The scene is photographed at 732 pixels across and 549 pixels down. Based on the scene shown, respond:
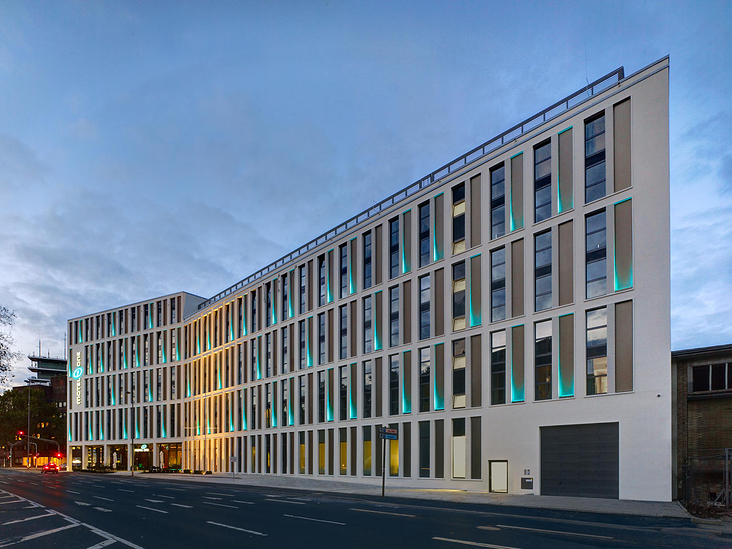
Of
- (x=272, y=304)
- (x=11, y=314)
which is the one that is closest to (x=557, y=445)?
(x=11, y=314)

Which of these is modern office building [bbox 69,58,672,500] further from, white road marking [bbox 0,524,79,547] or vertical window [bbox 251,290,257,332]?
white road marking [bbox 0,524,79,547]

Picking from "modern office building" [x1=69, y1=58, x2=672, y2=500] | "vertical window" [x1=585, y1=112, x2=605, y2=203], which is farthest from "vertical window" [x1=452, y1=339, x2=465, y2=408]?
"vertical window" [x1=585, y1=112, x2=605, y2=203]

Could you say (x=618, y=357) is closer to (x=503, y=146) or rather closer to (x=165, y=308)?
(x=503, y=146)

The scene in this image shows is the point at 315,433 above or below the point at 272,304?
below

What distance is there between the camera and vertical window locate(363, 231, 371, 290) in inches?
2039

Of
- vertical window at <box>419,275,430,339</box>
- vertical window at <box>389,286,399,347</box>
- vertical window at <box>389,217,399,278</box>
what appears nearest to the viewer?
vertical window at <box>419,275,430,339</box>

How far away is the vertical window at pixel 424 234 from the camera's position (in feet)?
148

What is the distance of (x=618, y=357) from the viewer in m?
31.0

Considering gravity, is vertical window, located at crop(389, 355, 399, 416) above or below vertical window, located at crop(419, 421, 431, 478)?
above

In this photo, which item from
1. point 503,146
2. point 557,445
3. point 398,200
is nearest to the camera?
point 557,445

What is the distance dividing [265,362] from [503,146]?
38813 millimetres

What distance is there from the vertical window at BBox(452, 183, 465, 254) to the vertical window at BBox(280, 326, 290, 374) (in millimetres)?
26721

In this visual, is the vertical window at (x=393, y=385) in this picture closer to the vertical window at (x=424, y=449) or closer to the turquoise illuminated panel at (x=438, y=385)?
the vertical window at (x=424, y=449)

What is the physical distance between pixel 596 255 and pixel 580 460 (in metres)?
9.96
